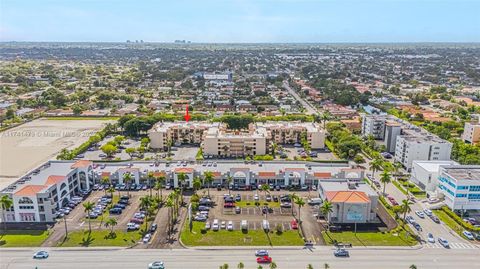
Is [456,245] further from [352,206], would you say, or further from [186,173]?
[186,173]

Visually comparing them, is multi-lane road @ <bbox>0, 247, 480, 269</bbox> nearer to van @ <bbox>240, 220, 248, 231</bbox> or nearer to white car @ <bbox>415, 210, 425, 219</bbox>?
van @ <bbox>240, 220, 248, 231</bbox>

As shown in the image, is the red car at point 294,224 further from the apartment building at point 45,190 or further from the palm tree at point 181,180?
the apartment building at point 45,190

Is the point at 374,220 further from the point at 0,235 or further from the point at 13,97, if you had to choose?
the point at 13,97

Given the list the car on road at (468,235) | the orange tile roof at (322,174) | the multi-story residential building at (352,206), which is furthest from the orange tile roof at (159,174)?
the car on road at (468,235)

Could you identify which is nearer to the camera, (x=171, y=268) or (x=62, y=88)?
(x=171, y=268)

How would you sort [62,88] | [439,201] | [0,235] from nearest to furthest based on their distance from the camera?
1. [0,235]
2. [439,201]
3. [62,88]

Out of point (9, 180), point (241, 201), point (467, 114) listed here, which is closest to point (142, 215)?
point (241, 201)

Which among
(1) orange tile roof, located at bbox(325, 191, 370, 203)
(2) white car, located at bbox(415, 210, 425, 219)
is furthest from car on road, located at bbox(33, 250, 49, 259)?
(2) white car, located at bbox(415, 210, 425, 219)
